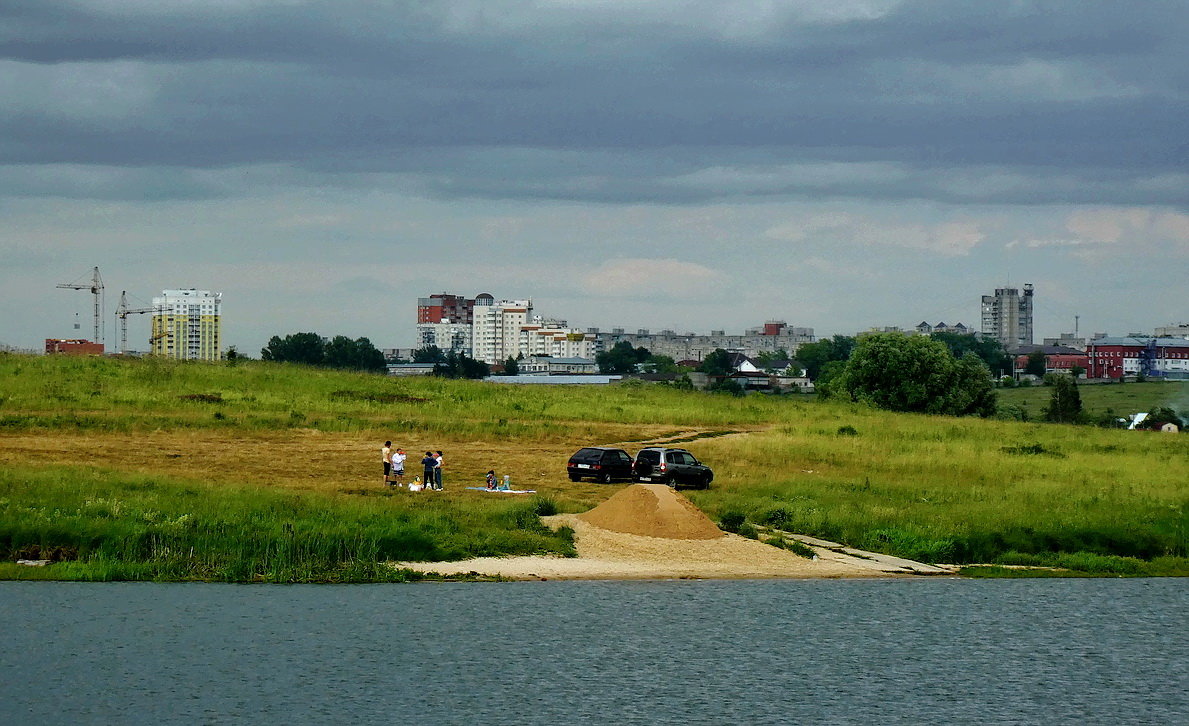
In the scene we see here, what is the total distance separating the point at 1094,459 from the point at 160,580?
5763 cm

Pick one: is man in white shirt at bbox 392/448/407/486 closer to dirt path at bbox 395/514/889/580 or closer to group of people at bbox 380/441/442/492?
group of people at bbox 380/441/442/492

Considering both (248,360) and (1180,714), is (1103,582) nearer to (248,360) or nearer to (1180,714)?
(1180,714)

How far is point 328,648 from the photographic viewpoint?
125 ft

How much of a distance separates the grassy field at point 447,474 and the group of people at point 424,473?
3.22 ft

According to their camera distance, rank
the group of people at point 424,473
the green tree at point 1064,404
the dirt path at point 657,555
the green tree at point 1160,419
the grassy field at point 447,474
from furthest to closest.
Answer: the green tree at point 1064,404 < the green tree at point 1160,419 < the group of people at point 424,473 < the dirt path at point 657,555 < the grassy field at point 447,474

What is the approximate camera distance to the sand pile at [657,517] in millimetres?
52281

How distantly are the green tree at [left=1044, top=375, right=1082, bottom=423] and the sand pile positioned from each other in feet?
374

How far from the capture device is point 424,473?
61.3 meters

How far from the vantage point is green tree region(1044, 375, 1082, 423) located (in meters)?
160

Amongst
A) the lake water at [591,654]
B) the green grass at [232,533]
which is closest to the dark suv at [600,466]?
the green grass at [232,533]

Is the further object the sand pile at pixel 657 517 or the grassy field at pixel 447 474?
the sand pile at pixel 657 517

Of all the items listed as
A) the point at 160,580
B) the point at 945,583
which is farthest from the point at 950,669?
the point at 160,580

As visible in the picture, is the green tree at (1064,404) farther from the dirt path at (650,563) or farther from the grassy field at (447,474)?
the dirt path at (650,563)

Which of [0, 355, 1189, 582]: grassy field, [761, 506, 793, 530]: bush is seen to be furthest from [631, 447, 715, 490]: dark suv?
[761, 506, 793, 530]: bush
